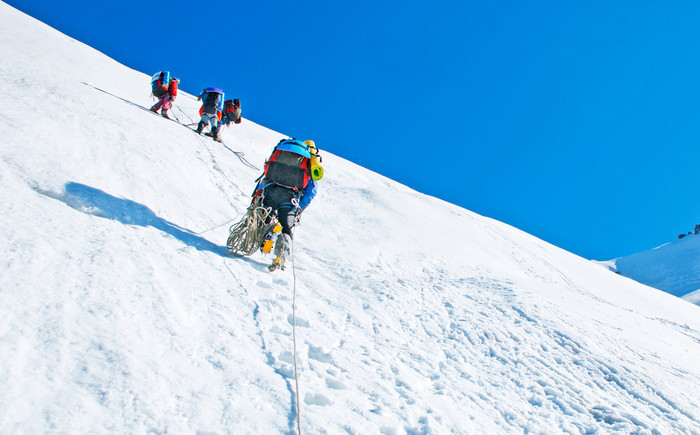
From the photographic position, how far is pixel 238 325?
120 inches

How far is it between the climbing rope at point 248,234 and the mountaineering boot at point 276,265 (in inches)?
14.8

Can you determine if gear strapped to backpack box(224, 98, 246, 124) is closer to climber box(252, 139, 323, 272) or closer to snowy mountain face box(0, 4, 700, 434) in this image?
snowy mountain face box(0, 4, 700, 434)

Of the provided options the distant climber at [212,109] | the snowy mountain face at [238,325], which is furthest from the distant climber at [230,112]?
the snowy mountain face at [238,325]

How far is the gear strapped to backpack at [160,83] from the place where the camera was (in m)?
A: 11.0

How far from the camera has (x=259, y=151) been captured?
11781 millimetres

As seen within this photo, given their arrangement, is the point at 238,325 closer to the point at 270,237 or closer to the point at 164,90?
the point at 270,237

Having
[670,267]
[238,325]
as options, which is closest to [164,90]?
[238,325]

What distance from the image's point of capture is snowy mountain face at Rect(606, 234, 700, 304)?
1061 inches

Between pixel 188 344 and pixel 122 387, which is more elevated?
pixel 188 344

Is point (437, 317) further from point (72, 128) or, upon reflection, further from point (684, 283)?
point (684, 283)

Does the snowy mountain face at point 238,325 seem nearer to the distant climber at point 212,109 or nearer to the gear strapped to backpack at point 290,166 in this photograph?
the gear strapped to backpack at point 290,166

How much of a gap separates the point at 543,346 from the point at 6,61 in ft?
32.3

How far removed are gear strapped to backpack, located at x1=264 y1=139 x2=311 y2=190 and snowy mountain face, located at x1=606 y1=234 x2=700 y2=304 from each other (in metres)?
26.6

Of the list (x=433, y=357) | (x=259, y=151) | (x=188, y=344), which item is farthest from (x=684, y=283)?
(x=188, y=344)
